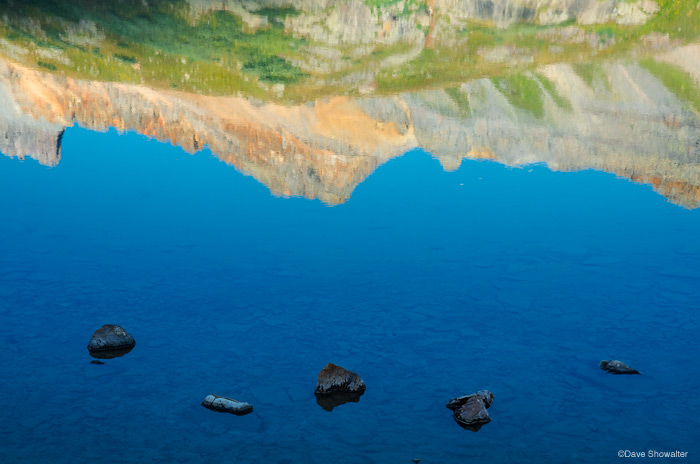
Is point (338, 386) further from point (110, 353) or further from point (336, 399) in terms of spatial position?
point (110, 353)

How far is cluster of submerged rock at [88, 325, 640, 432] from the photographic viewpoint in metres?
17.0

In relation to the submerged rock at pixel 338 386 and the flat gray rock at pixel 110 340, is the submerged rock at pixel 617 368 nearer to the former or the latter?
the submerged rock at pixel 338 386

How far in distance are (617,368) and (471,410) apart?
13.8 ft

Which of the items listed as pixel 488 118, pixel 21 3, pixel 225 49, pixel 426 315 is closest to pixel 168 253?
pixel 426 315

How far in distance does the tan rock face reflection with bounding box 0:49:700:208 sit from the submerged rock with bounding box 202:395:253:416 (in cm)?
1422

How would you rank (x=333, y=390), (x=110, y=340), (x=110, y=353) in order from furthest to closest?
(x=110, y=340) < (x=110, y=353) < (x=333, y=390)

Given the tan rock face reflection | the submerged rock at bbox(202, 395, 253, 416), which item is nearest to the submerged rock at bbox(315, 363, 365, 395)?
the submerged rock at bbox(202, 395, 253, 416)

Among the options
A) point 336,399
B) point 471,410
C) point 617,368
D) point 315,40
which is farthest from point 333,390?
point 315,40

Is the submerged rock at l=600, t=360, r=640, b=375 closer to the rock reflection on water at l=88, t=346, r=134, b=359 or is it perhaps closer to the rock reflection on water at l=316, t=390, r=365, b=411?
the rock reflection on water at l=316, t=390, r=365, b=411

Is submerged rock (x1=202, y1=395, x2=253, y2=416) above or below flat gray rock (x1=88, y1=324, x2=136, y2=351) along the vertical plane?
below

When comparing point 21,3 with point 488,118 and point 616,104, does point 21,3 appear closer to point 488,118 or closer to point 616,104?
point 488,118

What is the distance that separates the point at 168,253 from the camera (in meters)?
25.0

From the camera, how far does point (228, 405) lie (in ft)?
55.8

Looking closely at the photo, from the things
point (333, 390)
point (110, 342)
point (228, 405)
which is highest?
point (110, 342)
